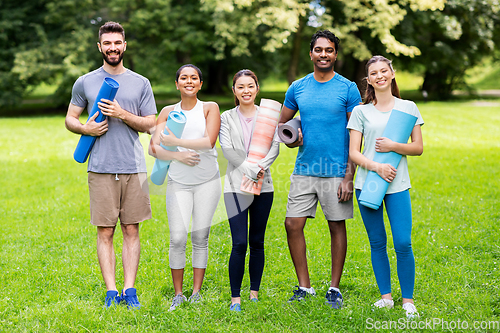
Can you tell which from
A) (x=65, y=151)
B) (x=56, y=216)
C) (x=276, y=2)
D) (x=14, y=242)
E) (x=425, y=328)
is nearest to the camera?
(x=425, y=328)

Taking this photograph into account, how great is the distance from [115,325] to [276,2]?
15.5m

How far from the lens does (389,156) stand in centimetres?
342

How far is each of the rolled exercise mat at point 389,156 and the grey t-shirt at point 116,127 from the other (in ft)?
6.26

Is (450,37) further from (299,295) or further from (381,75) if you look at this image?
(299,295)

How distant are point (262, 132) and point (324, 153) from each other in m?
0.56

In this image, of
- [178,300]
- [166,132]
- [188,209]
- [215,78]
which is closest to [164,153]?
[166,132]

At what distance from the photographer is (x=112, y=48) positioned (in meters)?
3.58

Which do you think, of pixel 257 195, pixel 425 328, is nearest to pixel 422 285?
pixel 425 328

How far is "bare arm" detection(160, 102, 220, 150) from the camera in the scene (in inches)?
140

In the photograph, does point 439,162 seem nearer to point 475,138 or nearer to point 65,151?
point 475,138

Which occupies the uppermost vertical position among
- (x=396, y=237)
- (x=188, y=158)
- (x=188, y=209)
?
(x=188, y=158)

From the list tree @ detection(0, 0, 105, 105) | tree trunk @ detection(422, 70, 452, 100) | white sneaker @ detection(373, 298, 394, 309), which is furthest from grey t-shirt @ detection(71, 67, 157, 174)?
tree trunk @ detection(422, 70, 452, 100)

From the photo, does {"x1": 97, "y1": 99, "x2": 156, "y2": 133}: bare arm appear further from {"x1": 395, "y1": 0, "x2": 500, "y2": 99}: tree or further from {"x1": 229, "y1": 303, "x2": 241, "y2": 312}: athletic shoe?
{"x1": 395, "y1": 0, "x2": 500, "y2": 99}: tree

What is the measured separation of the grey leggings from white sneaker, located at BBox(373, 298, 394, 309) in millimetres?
1542
